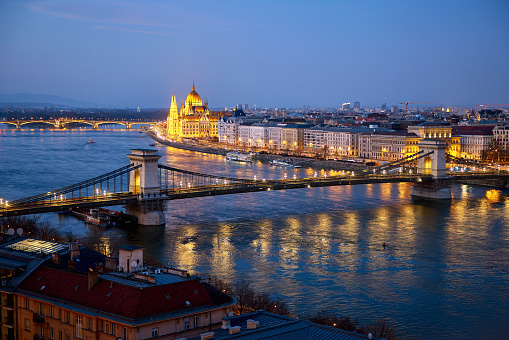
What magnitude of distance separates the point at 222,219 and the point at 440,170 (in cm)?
1306

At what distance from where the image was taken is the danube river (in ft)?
44.4

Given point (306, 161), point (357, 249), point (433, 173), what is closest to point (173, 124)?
point (306, 161)

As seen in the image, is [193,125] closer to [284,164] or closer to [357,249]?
[284,164]

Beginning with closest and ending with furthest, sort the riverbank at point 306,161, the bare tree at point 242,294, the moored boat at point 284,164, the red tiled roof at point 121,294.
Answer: the red tiled roof at point 121,294
the bare tree at point 242,294
the riverbank at point 306,161
the moored boat at point 284,164

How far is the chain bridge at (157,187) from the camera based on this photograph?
21703mm

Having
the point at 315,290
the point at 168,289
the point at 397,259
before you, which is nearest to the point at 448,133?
the point at 397,259

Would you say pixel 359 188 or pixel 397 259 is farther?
pixel 359 188

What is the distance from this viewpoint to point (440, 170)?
3222 centimetres

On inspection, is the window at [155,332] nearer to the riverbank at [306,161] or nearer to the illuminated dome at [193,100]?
the riverbank at [306,161]

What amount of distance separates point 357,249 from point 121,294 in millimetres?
10809

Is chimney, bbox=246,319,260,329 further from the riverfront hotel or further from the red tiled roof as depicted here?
the riverfront hotel

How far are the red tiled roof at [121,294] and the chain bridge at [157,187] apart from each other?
1090 centimetres

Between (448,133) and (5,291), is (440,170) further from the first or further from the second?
(5,291)

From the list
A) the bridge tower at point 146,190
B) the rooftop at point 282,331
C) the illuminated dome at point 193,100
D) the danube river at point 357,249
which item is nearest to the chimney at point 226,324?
the rooftop at point 282,331
